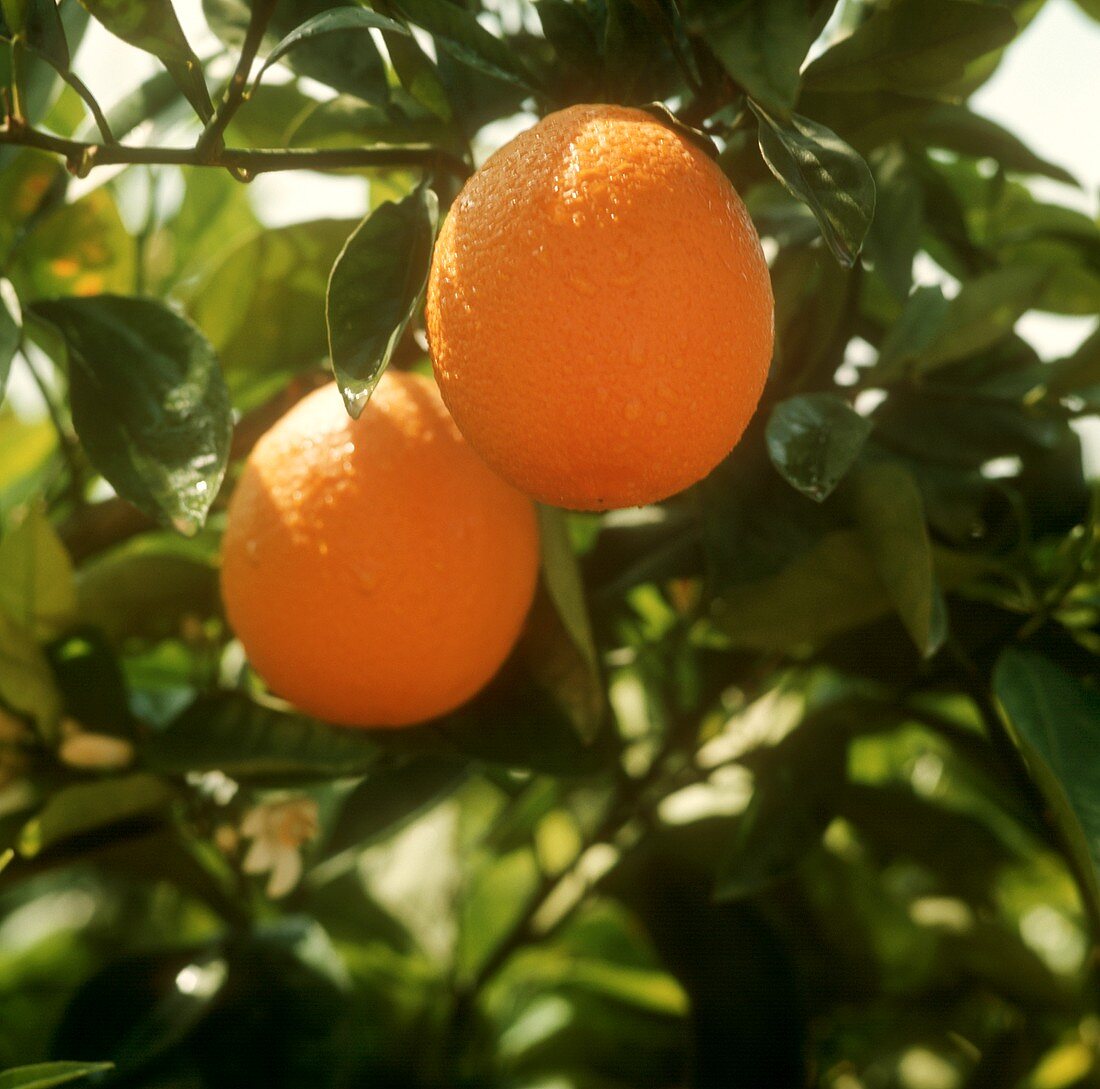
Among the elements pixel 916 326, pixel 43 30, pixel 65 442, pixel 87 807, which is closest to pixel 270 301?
pixel 65 442

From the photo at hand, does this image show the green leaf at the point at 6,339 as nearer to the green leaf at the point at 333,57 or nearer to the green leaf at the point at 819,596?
the green leaf at the point at 333,57

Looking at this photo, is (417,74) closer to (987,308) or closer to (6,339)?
(6,339)

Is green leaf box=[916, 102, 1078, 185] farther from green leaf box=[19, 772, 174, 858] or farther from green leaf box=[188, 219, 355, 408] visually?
green leaf box=[19, 772, 174, 858]

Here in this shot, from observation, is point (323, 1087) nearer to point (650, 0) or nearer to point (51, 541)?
point (51, 541)

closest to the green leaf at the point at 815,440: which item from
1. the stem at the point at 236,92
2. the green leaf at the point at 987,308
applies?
the green leaf at the point at 987,308

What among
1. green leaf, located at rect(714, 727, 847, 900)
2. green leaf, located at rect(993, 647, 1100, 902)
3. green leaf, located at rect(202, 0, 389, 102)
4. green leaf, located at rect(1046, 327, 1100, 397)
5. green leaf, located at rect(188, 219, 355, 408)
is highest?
green leaf, located at rect(202, 0, 389, 102)

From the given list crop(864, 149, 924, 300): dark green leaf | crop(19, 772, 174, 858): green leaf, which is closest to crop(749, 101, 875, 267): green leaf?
crop(864, 149, 924, 300): dark green leaf

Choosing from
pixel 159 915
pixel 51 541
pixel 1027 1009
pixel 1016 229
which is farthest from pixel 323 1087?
pixel 1016 229
